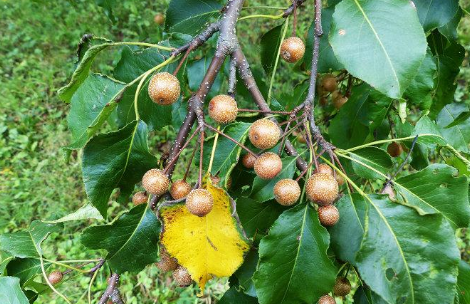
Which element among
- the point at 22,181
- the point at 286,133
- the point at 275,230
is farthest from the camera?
the point at 22,181

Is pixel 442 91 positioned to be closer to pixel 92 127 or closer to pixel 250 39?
pixel 92 127

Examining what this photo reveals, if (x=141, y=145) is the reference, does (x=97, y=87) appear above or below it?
above

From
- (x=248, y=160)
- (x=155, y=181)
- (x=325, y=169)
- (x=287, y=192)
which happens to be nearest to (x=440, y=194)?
(x=325, y=169)

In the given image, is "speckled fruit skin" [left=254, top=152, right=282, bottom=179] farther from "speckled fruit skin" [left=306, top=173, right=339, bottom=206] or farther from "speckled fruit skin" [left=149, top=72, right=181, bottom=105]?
"speckled fruit skin" [left=149, top=72, right=181, bottom=105]

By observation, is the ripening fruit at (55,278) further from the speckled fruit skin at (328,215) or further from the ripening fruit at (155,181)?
the speckled fruit skin at (328,215)

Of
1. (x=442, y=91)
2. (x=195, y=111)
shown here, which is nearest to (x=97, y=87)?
(x=195, y=111)

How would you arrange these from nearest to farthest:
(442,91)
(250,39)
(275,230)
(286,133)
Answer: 1. (275,230)
2. (286,133)
3. (442,91)
4. (250,39)

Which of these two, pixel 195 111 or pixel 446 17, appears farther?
pixel 446 17
